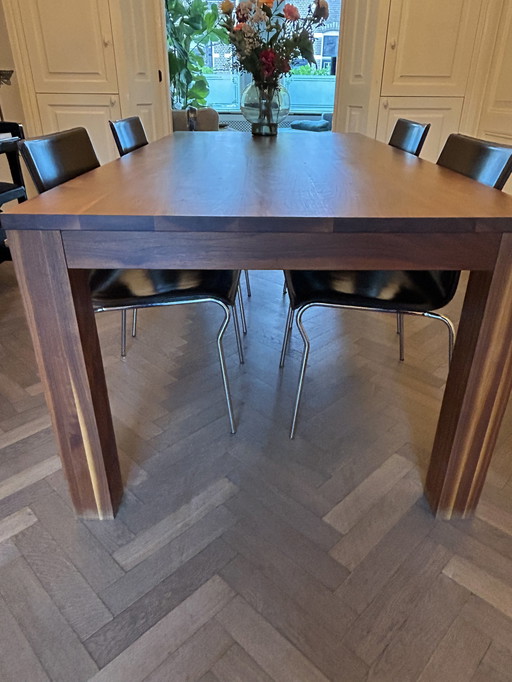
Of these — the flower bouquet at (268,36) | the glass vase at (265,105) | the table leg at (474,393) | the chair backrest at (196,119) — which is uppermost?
the flower bouquet at (268,36)

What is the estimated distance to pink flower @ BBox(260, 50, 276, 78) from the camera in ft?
5.91

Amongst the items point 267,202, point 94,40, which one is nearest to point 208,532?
point 267,202

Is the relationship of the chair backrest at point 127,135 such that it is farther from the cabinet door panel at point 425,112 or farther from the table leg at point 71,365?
the cabinet door panel at point 425,112

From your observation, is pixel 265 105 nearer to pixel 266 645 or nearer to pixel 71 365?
pixel 71 365

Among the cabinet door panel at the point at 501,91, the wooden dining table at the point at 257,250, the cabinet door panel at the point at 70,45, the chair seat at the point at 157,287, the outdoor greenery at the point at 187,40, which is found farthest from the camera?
the outdoor greenery at the point at 187,40

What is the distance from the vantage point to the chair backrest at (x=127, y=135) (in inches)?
68.6

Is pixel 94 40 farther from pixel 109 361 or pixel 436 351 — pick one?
pixel 436 351

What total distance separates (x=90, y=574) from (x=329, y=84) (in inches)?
321

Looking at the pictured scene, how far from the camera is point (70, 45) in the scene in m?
2.95

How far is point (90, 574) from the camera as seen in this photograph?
100cm

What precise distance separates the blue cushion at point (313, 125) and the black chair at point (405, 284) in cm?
552

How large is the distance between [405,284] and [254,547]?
0.86 meters

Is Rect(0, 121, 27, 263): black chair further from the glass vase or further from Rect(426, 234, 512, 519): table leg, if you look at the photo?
Rect(426, 234, 512, 519): table leg

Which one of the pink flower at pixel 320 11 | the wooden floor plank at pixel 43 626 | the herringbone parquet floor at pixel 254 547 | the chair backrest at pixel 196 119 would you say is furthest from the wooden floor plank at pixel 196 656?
the chair backrest at pixel 196 119
